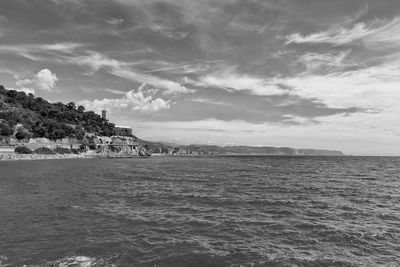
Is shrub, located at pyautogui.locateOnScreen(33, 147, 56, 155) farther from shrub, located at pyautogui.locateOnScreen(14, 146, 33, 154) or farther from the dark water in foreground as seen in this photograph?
the dark water in foreground

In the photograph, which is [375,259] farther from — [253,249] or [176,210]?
[176,210]

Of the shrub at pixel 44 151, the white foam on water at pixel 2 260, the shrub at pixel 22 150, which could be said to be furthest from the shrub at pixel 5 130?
the white foam on water at pixel 2 260

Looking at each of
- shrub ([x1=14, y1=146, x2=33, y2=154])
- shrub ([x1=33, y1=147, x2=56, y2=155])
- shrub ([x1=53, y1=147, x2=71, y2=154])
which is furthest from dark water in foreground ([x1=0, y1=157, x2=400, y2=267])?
shrub ([x1=53, y1=147, x2=71, y2=154])

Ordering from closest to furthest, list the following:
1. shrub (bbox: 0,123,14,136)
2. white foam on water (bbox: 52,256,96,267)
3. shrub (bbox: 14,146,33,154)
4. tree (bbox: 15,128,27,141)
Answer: white foam on water (bbox: 52,256,96,267), shrub (bbox: 14,146,33,154), shrub (bbox: 0,123,14,136), tree (bbox: 15,128,27,141)

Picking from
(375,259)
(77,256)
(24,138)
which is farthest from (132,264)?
(24,138)

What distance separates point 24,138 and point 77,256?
193544mm

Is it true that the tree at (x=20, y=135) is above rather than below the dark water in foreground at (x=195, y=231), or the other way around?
above

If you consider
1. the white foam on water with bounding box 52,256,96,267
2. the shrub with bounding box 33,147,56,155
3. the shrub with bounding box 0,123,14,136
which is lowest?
the white foam on water with bounding box 52,256,96,267

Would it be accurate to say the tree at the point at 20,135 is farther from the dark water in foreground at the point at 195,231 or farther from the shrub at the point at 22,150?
the dark water in foreground at the point at 195,231

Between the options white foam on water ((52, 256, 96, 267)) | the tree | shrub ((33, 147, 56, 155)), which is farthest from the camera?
the tree

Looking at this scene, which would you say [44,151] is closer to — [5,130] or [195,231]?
[5,130]

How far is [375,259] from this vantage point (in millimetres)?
16938

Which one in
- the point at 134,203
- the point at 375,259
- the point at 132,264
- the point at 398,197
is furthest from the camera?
the point at 398,197

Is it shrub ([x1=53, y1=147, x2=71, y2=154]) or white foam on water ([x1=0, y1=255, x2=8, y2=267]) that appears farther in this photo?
shrub ([x1=53, y1=147, x2=71, y2=154])
